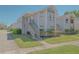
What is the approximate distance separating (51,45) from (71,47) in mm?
267

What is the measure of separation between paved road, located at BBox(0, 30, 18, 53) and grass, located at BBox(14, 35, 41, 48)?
0.20 ft

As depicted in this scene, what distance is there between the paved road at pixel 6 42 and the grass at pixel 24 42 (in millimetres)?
60

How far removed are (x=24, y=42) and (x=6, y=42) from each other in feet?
0.79

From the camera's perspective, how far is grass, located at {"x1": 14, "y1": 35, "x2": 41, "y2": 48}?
31.0 ft

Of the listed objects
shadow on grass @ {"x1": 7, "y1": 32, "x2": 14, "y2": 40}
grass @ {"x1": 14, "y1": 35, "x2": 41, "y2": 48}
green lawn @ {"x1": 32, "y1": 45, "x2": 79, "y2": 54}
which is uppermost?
shadow on grass @ {"x1": 7, "y1": 32, "x2": 14, "y2": 40}

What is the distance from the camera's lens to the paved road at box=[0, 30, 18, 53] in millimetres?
9445

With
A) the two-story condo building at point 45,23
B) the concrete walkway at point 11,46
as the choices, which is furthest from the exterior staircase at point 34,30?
the concrete walkway at point 11,46

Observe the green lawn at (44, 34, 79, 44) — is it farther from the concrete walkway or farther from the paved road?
the paved road

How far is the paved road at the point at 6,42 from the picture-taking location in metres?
9.45

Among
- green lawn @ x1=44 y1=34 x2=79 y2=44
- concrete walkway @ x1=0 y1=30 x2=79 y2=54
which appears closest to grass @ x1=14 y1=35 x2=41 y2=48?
concrete walkway @ x1=0 y1=30 x2=79 y2=54

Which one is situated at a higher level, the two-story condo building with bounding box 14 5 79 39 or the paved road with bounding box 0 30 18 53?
the two-story condo building with bounding box 14 5 79 39

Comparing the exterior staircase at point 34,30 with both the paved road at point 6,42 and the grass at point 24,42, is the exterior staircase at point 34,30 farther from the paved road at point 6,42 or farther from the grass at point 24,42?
the paved road at point 6,42

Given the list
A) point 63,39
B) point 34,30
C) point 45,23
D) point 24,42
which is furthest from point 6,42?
point 63,39
